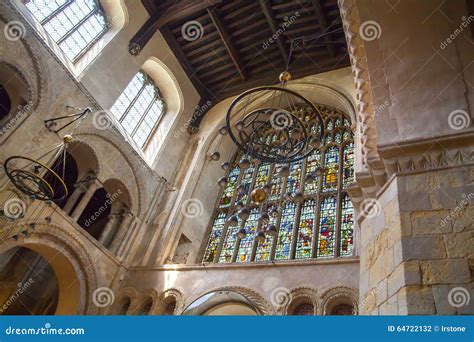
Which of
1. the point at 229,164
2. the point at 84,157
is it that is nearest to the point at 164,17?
the point at 84,157

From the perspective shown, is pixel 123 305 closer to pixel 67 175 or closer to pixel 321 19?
pixel 67 175

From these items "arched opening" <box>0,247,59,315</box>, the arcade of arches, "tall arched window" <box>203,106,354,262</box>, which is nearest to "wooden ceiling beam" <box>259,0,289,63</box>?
the arcade of arches

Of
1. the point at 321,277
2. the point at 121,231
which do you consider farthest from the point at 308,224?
the point at 121,231

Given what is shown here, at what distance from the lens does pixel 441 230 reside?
2.92 metres

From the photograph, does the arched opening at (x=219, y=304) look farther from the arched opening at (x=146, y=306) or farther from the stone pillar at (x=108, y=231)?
the stone pillar at (x=108, y=231)

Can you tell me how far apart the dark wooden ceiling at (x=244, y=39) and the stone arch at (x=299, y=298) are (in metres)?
7.46

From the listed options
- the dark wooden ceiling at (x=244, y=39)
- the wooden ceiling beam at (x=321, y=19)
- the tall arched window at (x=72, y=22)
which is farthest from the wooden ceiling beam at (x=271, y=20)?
the tall arched window at (x=72, y=22)

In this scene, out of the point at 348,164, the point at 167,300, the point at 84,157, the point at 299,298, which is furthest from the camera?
the point at 348,164

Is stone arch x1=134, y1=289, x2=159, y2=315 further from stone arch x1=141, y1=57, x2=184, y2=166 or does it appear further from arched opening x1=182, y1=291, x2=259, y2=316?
stone arch x1=141, y1=57, x2=184, y2=166

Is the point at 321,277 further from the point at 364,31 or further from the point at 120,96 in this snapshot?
→ the point at 120,96

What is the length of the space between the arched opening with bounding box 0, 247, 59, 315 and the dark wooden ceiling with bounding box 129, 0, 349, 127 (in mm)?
7261

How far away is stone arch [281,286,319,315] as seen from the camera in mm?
8315

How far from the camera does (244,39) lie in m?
14.0

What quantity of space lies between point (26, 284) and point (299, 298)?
8.62 m
